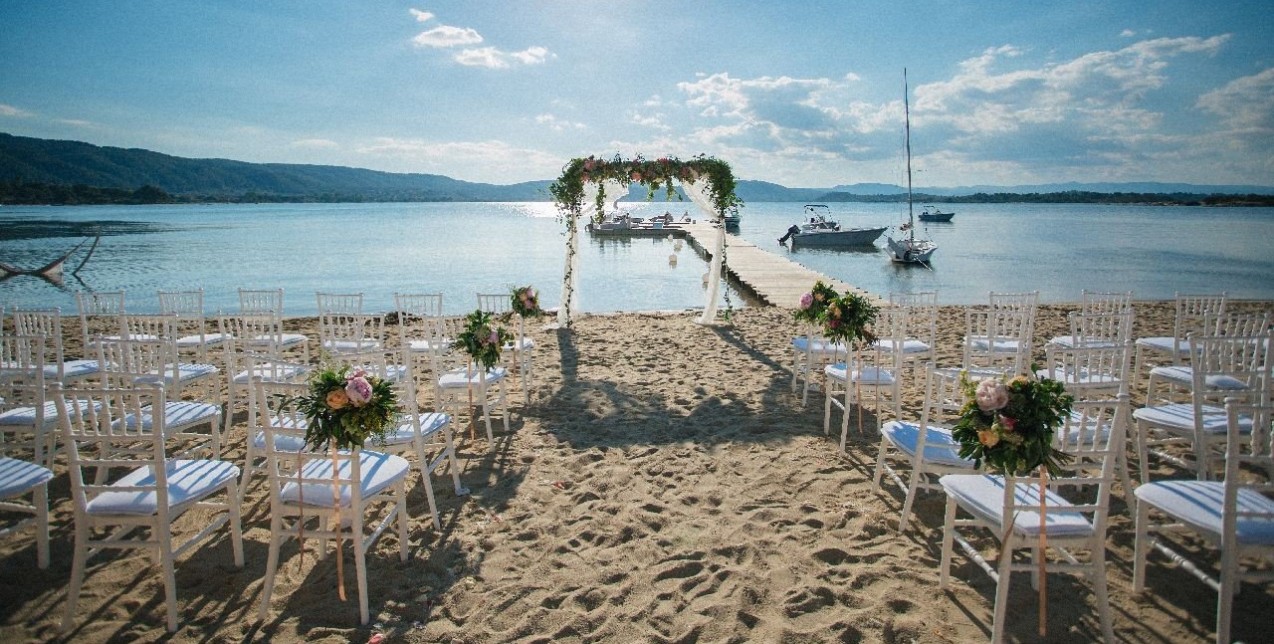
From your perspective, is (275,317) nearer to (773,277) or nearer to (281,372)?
(281,372)

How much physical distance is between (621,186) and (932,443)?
834 cm

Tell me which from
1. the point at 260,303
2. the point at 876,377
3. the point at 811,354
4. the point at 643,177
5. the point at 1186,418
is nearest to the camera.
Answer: the point at 1186,418

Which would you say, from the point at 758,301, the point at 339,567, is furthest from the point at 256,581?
the point at 758,301

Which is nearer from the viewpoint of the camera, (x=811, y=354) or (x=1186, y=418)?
(x=1186, y=418)

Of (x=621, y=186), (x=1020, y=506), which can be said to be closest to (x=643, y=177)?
(x=621, y=186)

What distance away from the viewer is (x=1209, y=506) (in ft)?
9.03

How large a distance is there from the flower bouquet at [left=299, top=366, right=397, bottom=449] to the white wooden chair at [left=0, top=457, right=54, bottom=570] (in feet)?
4.77

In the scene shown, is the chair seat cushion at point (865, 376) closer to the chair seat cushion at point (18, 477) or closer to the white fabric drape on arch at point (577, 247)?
the chair seat cushion at point (18, 477)

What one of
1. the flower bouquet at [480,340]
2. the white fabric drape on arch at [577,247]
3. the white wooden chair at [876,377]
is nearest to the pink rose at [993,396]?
the white wooden chair at [876,377]

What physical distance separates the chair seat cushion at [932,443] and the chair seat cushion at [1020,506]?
0.37 meters

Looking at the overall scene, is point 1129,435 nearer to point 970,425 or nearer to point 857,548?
point 857,548

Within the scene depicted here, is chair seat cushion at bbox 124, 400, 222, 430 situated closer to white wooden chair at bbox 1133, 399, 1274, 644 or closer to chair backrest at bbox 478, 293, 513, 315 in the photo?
chair backrest at bbox 478, 293, 513, 315

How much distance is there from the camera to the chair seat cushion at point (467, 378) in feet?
17.6

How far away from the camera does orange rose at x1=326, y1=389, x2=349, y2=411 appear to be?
285cm
